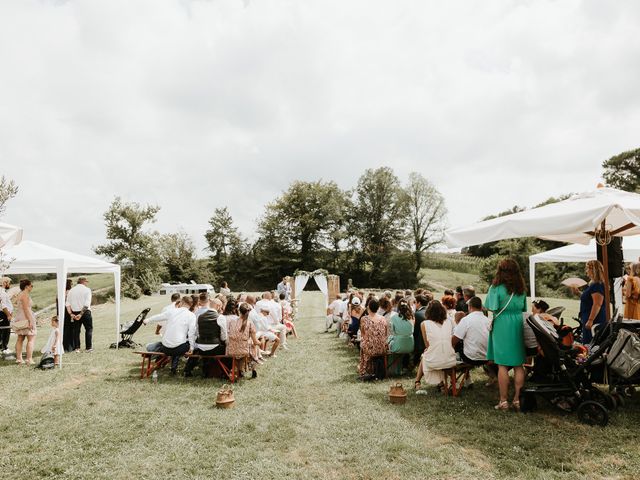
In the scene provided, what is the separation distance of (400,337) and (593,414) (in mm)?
3357

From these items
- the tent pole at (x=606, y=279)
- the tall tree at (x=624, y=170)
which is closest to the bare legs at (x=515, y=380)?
the tent pole at (x=606, y=279)

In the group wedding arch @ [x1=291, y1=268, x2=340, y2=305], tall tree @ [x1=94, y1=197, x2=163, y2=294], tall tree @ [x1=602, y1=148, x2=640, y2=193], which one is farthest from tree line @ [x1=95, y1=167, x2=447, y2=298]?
wedding arch @ [x1=291, y1=268, x2=340, y2=305]

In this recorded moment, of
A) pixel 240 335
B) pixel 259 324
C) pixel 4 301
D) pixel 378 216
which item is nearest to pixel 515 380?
pixel 240 335

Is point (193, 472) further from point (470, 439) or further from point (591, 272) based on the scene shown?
point (591, 272)

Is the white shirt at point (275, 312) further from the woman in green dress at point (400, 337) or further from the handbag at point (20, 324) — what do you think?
the handbag at point (20, 324)

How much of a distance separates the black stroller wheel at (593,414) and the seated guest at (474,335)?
4.65ft

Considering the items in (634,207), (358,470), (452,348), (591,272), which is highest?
(634,207)

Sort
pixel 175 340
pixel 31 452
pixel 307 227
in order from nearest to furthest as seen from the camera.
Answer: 1. pixel 31 452
2. pixel 175 340
3. pixel 307 227

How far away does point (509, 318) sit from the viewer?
506 cm

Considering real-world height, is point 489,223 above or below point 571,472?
above

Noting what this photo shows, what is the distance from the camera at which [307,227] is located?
48031mm

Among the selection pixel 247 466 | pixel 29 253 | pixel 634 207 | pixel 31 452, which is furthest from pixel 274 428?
pixel 29 253

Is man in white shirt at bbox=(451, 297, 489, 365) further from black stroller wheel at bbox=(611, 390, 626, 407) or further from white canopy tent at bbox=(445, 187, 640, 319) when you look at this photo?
black stroller wheel at bbox=(611, 390, 626, 407)

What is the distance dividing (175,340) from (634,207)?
7.07 m
